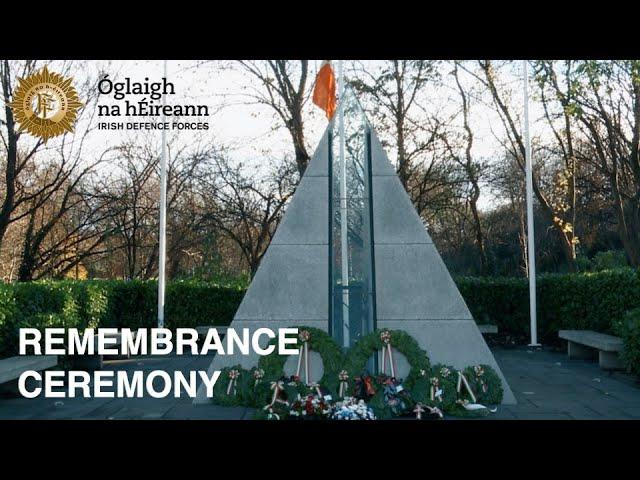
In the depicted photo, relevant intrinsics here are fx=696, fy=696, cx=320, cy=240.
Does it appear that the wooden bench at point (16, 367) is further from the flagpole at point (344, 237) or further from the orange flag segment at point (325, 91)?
the orange flag segment at point (325, 91)

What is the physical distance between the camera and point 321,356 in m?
A: 7.97

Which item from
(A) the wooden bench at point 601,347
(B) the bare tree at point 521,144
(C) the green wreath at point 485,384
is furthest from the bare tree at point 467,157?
(C) the green wreath at point 485,384

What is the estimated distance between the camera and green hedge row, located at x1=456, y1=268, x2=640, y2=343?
513 inches

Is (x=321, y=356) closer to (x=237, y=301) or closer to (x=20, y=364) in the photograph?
(x=20, y=364)

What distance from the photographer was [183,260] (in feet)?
80.7

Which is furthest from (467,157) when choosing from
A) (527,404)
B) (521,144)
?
(527,404)

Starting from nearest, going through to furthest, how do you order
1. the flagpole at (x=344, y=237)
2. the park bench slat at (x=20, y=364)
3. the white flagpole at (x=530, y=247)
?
the park bench slat at (x=20, y=364) → the flagpole at (x=344, y=237) → the white flagpole at (x=530, y=247)

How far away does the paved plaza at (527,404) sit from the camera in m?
7.52

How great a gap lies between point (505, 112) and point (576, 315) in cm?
613

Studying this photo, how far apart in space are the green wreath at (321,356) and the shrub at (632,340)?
436 centimetres

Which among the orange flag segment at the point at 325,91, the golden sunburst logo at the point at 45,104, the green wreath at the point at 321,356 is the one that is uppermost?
the golden sunburst logo at the point at 45,104

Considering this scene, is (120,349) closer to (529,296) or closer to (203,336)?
(203,336)

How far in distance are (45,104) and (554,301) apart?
12.8 m

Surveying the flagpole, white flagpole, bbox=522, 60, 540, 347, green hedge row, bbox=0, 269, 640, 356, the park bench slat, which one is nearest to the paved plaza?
the park bench slat
